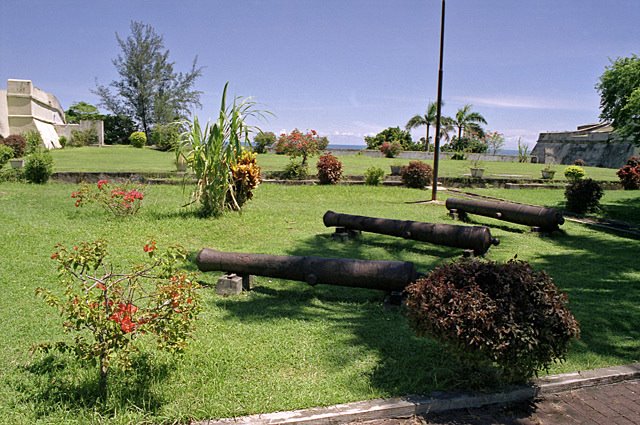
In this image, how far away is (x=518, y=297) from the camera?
335 cm

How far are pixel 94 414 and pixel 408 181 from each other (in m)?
15.6

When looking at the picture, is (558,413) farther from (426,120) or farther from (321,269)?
(426,120)

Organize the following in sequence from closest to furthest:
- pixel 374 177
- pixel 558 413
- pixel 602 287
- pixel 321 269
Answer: pixel 558 413, pixel 321 269, pixel 602 287, pixel 374 177

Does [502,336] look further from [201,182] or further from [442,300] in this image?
[201,182]

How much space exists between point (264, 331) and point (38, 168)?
13.0 m

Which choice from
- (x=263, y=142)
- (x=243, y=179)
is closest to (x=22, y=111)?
(x=263, y=142)

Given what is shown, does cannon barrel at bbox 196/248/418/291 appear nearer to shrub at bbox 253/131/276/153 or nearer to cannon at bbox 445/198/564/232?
cannon at bbox 445/198/564/232

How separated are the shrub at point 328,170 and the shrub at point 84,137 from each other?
25.3m

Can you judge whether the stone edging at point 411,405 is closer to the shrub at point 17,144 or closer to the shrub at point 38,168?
the shrub at point 38,168

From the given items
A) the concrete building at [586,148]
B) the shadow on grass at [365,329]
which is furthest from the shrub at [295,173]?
the concrete building at [586,148]

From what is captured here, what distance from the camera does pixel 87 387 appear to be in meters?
3.27

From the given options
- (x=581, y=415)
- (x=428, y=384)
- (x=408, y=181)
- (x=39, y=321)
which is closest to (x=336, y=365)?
(x=428, y=384)

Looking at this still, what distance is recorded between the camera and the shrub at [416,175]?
17.5 m

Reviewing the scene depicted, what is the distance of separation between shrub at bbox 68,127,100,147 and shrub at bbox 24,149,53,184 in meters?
22.7
